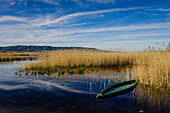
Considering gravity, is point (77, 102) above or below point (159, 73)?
below

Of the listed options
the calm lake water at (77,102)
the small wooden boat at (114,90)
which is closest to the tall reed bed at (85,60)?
the small wooden boat at (114,90)

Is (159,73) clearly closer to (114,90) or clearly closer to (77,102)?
(114,90)

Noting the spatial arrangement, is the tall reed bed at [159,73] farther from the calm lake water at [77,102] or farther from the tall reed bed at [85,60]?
the calm lake water at [77,102]

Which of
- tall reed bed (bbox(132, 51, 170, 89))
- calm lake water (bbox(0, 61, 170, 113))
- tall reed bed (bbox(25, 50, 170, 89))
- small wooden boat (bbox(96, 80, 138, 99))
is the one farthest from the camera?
tall reed bed (bbox(25, 50, 170, 89))

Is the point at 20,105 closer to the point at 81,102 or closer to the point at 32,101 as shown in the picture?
the point at 32,101

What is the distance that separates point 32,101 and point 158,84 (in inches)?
253

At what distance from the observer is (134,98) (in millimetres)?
6340

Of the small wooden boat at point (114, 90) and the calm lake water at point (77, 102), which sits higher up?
the small wooden boat at point (114, 90)

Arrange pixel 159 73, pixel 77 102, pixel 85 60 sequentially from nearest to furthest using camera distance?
1. pixel 77 102
2. pixel 159 73
3. pixel 85 60

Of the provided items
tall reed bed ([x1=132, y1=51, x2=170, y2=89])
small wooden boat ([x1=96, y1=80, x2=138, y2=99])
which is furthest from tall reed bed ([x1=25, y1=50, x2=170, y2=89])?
small wooden boat ([x1=96, y1=80, x2=138, y2=99])

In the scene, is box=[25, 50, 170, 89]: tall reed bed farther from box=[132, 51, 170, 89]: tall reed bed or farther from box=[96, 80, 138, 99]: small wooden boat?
box=[96, 80, 138, 99]: small wooden boat

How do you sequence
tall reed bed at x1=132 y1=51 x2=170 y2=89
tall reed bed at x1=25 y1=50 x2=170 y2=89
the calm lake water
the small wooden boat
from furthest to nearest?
tall reed bed at x1=25 y1=50 x2=170 y2=89
tall reed bed at x1=132 y1=51 x2=170 y2=89
the small wooden boat
the calm lake water

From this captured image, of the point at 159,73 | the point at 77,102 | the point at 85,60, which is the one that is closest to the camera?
the point at 77,102

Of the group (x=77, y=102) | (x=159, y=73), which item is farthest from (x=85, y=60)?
(x=77, y=102)
